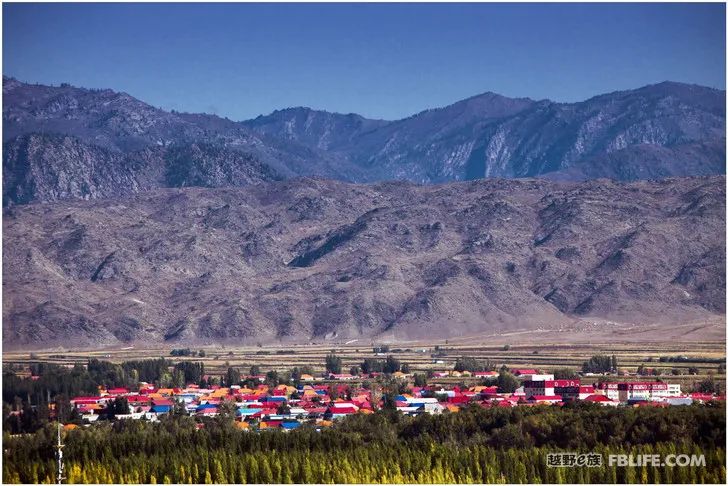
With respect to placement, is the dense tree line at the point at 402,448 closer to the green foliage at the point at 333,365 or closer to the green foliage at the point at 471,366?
the green foliage at the point at 471,366

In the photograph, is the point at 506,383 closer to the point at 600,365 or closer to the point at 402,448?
the point at 600,365

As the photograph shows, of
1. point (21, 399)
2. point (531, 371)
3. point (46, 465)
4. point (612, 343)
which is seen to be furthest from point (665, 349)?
point (46, 465)

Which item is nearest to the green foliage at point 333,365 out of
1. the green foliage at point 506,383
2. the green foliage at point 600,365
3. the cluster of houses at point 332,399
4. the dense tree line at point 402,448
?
the cluster of houses at point 332,399

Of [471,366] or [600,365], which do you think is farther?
[471,366]

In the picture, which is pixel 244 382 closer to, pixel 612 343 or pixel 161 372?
pixel 161 372

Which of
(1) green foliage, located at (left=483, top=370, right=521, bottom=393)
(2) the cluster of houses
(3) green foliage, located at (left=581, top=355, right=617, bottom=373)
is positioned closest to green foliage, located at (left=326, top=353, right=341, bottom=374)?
(2) the cluster of houses

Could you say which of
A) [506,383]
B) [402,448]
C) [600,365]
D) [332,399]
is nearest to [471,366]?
[600,365]
